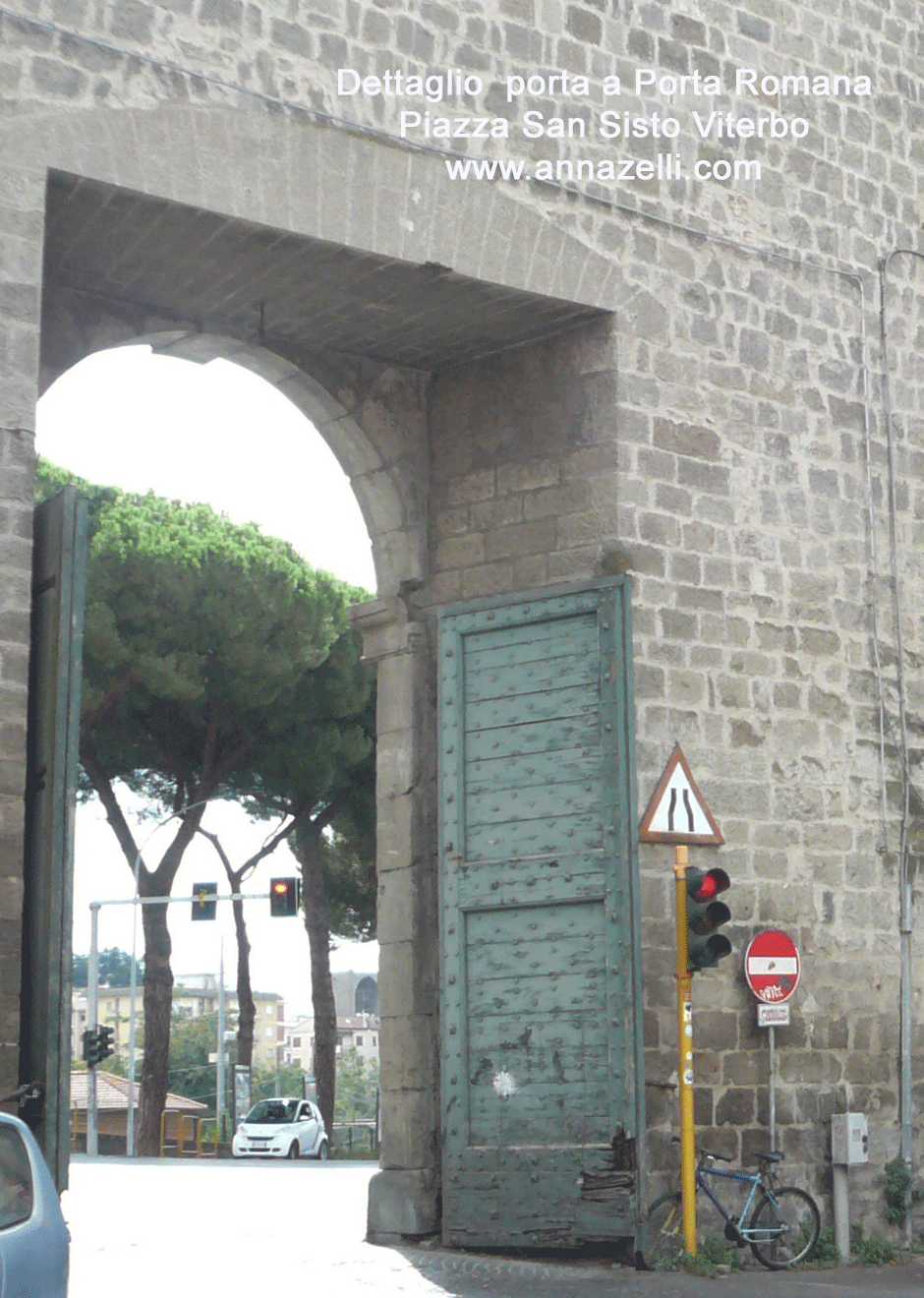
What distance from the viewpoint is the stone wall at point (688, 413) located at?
9992 millimetres

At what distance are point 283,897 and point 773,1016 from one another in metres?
18.4

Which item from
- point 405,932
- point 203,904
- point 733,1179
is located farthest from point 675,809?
point 203,904

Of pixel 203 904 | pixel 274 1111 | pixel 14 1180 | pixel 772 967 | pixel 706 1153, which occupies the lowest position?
pixel 274 1111

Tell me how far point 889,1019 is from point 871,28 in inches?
251

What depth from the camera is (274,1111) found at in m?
30.4

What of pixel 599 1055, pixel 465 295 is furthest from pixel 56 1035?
pixel 465 295

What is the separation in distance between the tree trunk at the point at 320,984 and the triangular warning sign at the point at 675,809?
22522 millimetres

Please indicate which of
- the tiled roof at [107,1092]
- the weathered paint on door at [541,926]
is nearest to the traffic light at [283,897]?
the weathered paint on door at [541,926]

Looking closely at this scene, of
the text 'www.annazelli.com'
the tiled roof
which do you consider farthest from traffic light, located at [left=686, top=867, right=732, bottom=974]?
the tiled roof

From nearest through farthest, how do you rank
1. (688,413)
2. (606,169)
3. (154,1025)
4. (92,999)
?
(606,169) < (688,413) < (154,1025) < (92,999)

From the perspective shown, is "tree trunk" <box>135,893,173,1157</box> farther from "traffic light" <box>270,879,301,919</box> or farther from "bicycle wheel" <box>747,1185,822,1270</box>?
"bicycle wheel" <box>747,1185,822,1270</box>

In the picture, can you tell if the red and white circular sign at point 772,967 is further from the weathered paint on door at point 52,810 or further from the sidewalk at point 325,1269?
the weathered paint on door at point 52,810

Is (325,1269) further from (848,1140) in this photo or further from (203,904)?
(203,904)

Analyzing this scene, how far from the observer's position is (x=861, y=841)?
11742 millimetres
